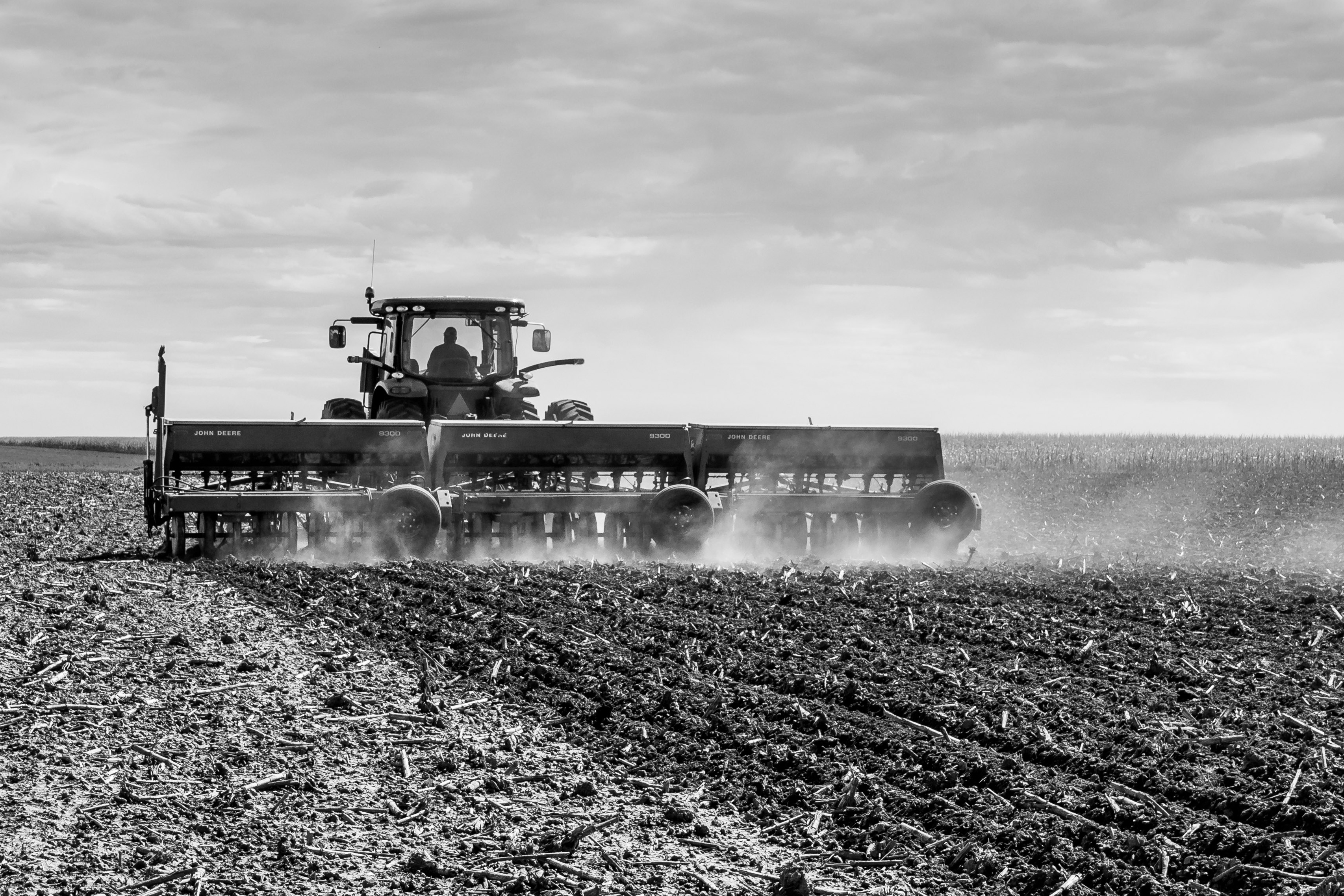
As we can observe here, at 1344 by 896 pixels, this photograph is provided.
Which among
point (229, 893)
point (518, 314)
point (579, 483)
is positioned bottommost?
point (229, 893)

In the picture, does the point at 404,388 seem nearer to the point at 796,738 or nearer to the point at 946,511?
the point at 946,511

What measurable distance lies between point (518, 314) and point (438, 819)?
11.5 metres

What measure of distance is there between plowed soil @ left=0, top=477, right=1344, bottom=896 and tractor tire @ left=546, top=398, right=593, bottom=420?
5.26m

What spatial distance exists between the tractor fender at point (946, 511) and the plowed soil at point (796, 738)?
3785 mm

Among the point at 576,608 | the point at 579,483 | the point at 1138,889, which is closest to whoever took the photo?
the point at 1138,889

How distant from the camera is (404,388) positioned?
15.9 meters

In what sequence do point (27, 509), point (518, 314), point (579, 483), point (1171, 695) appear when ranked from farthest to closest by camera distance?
point (27, 509)
point (518, 314)
point (579, 483)
point (1171, 695)

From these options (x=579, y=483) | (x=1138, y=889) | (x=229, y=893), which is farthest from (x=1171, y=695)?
A: (x=579, y=483)

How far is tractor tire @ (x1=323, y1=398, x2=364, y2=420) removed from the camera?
53.4 feet

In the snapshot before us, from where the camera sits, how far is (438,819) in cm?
534

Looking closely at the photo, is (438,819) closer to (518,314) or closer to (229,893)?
(229,893)

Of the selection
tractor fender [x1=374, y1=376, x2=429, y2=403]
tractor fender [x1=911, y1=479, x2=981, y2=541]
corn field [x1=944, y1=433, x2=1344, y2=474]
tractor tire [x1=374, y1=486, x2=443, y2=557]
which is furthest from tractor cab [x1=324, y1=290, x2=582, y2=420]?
corn field [x1=944, y1=433, x2=1344, y2=474]

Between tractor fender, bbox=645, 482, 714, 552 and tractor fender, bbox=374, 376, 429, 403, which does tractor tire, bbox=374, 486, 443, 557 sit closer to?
tractor fender, bbox=645, 482, 714, 552

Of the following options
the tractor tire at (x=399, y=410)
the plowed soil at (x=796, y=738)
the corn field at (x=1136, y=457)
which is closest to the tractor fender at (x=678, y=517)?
the plowed soil at (x=796, y=738)
